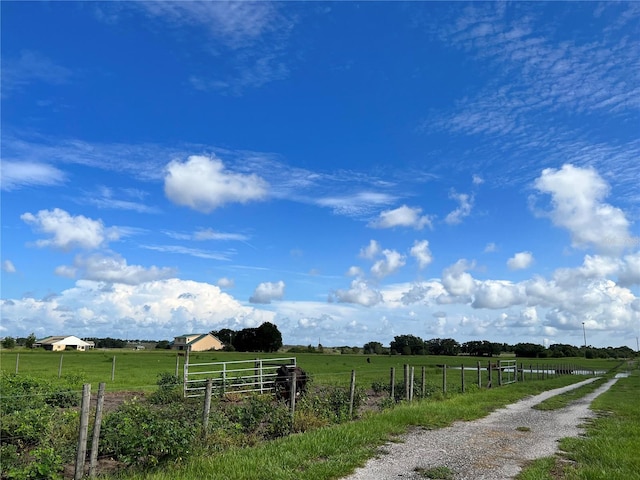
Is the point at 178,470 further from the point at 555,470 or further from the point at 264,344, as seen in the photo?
the point at 264,344

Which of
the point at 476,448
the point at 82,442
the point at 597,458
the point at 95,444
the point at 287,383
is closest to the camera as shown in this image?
the point at 82,442

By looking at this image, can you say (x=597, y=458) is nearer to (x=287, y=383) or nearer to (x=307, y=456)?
(x=307, y=456)

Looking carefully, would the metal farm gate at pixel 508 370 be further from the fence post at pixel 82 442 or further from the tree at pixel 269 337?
the tree at pixel 269 337

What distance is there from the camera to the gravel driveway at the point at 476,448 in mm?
8047

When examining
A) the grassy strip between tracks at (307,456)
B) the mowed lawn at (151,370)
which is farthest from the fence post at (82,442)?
the mowed lawn at (151,370)

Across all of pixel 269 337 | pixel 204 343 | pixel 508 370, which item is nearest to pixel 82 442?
pixel 508 370

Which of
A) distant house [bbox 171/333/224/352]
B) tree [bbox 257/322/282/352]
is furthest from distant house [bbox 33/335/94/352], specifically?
tree [bbox 257/322/282/352]

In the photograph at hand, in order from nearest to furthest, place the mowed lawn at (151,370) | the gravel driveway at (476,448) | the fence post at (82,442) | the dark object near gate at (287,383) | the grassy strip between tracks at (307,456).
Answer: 1. the fence post at (82,442)
2. the grassy strip between tracks at (307,456)
3. the gravel driveway at (476,448)
4. the dark object near gate at (287,383)
5. the mowed lawn at (151,370)

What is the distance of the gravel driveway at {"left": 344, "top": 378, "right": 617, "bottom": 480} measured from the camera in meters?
8.05

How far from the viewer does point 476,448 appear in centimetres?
991

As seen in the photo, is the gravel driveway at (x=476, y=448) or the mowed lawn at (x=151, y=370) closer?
the gravel driveway at (x=476, y=448)

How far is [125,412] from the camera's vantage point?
8.94 metres

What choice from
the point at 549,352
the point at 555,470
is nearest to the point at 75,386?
the point at 555,470

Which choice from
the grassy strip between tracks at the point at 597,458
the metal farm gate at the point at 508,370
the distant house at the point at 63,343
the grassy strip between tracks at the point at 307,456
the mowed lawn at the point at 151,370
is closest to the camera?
the grassy strip between tracks at the point at 307,456
